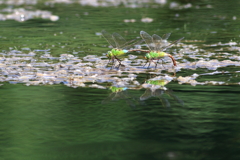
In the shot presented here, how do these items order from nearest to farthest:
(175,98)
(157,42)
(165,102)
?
(165,102) → (175,98) → (157,42)

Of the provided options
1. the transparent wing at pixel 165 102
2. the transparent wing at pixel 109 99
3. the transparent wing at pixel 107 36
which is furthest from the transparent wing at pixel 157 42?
the transparent wing at pixel 165 102

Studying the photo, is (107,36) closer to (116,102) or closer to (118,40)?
(118,40)

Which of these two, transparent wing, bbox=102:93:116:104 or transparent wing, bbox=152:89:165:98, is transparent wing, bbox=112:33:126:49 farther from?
transparent wing, bbox=102:93:116:104

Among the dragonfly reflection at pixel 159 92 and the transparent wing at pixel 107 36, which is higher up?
the transparent wing at pixel 107 36

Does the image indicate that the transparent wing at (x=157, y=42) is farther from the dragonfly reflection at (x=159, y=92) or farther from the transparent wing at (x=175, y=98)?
the transparent wing at (x=175, y=98)

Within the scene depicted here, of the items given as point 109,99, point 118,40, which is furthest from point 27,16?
point 109,99

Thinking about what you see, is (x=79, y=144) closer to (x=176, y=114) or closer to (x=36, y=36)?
(x=176, y=114)

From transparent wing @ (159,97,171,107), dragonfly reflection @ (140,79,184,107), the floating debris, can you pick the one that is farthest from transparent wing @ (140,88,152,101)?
the floating debris

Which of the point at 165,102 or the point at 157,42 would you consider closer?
the point at 165,102
